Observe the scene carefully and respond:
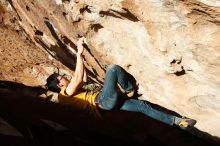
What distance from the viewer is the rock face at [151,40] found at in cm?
387

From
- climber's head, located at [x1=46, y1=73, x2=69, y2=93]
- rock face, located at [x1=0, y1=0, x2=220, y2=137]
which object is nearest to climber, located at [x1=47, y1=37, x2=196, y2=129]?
climber's head, located at [x1=46, y1=73, x2=69, y2=93]

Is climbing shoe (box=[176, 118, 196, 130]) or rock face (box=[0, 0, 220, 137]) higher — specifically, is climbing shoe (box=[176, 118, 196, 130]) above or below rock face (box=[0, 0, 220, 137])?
below

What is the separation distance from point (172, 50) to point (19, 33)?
4086 mm

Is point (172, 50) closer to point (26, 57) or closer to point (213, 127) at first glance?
point (213, 127)

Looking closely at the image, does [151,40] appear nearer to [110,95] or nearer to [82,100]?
[110,95]

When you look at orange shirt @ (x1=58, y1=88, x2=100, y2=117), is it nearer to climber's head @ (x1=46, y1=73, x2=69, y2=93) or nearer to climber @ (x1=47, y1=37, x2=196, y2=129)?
climber @ (x1=47, y1=37, x2=196, y2=129)

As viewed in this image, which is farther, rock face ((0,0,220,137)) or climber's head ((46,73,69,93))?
climber's head ((46,73,69,93))

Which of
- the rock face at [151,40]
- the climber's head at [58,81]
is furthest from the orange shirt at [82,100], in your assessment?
the rock face at [151,40]

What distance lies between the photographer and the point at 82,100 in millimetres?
5227

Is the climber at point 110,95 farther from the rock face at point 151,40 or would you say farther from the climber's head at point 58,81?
the rock face at point 151,40

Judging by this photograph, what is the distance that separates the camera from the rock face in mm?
3867

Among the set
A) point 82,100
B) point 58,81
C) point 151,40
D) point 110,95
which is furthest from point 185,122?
point 58,81

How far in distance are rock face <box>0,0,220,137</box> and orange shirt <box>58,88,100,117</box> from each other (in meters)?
0.58

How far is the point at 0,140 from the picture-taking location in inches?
158
